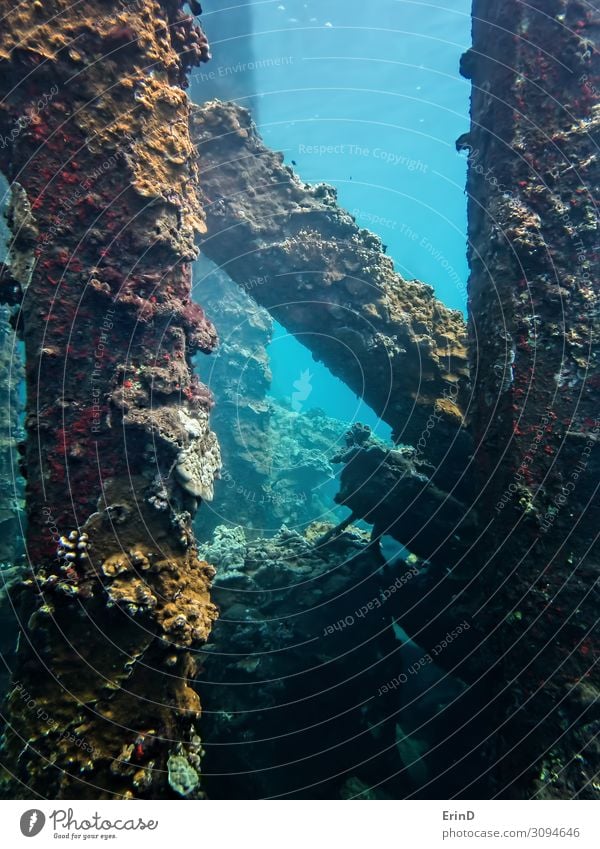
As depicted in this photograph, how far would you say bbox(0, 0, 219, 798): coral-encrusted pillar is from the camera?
5258 millimetres

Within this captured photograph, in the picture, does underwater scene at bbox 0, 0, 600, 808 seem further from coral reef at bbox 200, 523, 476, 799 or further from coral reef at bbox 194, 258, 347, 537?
coral reef at bbox 194, 258, 347, 537

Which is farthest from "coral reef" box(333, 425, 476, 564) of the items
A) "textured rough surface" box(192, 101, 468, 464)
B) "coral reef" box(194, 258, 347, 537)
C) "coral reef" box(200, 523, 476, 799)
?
"coral reef" box(194, 258, 347, 537)

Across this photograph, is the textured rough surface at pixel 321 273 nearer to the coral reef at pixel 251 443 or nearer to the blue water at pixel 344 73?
the blue water at pixel 344 73

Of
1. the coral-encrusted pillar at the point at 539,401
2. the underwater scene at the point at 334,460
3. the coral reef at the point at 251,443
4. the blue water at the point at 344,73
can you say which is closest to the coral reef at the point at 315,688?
the underwater scene at the point at 334,460

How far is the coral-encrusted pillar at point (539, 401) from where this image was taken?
614cm

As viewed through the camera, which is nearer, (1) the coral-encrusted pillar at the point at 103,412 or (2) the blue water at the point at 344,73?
(1) the coral-encrusted pillar at the point at 103,412

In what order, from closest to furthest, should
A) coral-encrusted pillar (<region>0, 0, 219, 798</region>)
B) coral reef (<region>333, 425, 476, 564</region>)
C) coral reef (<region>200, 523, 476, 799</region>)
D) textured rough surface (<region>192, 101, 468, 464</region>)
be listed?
coral-encrusted pillar (<region>0, 0, 219, 798</region>)
coral reef (<region>200, 523, 476, 799</region>)
coral reef (<region>333, 425, 476, 564</region>)
textured rough surface (<region>192, 101, 468, 464</region>)

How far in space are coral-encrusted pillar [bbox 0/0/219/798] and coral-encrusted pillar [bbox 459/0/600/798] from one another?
16.6 ft

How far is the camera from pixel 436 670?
12.1m

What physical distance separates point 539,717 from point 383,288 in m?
9.94

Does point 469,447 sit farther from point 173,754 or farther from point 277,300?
point 173,754

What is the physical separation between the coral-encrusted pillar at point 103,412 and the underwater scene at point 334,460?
38 millimetres

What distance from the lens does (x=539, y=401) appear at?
7.04m
